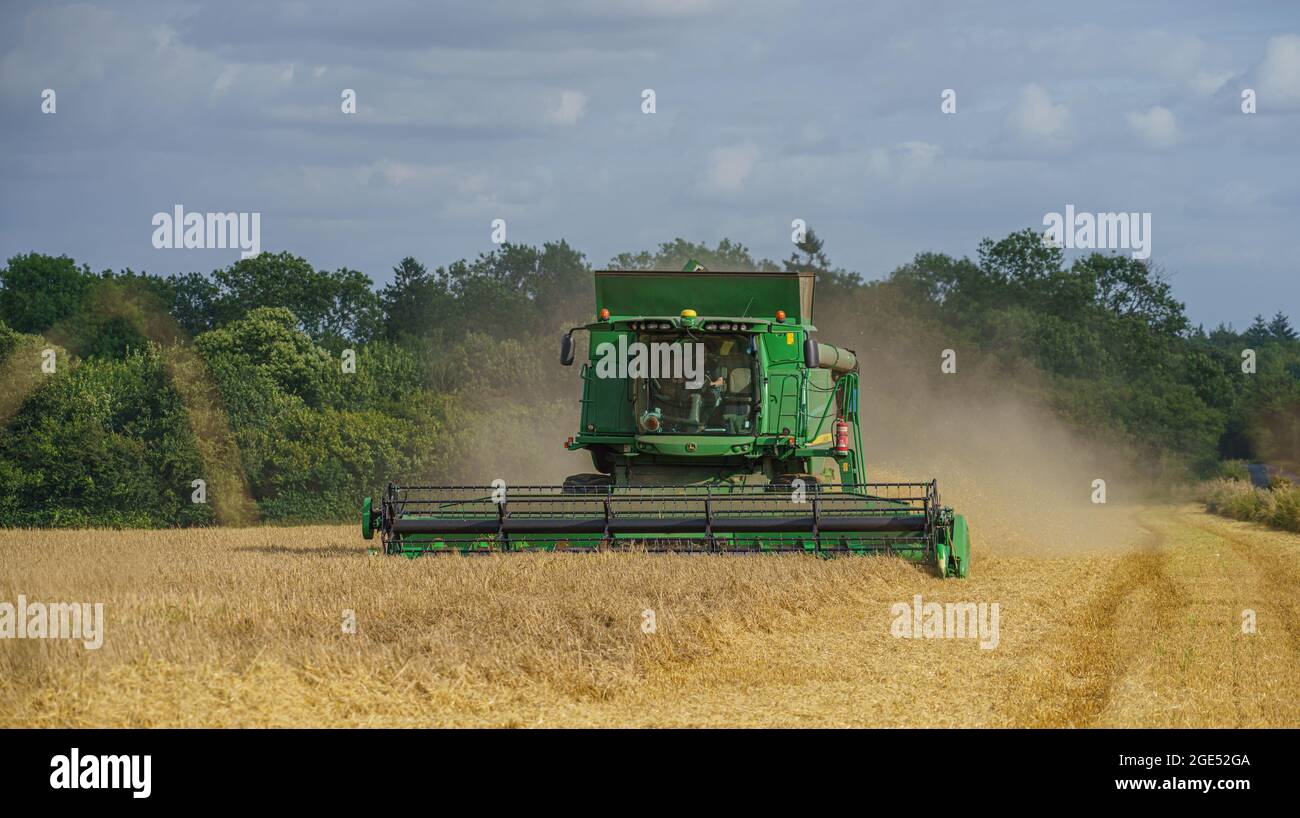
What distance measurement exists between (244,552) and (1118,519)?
15.5m

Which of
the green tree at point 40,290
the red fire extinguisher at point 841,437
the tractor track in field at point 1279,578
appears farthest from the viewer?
the green tree at point 40,290

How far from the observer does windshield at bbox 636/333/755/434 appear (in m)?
14.3

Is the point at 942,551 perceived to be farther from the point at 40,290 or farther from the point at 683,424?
the point at 40,290

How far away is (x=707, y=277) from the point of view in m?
14.6

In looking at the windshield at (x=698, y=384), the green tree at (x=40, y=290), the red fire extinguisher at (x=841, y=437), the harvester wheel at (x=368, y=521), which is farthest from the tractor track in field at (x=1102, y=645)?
the green tree at (x=40, y=290)

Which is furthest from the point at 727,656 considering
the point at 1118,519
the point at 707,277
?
the point at 1118,519

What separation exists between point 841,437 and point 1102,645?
6596 mm

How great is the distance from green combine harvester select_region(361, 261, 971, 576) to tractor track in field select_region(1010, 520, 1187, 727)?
60.7 inches

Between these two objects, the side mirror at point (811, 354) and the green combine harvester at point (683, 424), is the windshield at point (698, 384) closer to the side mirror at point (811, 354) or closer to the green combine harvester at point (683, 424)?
A: the green combine harvester at point (683, 424)

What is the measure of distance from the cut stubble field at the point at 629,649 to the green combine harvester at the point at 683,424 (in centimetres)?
80

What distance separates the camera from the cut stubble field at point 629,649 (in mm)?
6891

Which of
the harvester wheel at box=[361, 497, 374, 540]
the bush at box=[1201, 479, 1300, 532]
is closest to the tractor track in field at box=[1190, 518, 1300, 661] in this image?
the bush at box=[1201, 479, 1300, 532]

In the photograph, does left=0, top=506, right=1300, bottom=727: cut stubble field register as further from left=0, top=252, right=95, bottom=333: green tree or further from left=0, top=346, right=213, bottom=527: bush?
left=0, top=252, right=95, bottom=333: green tree
